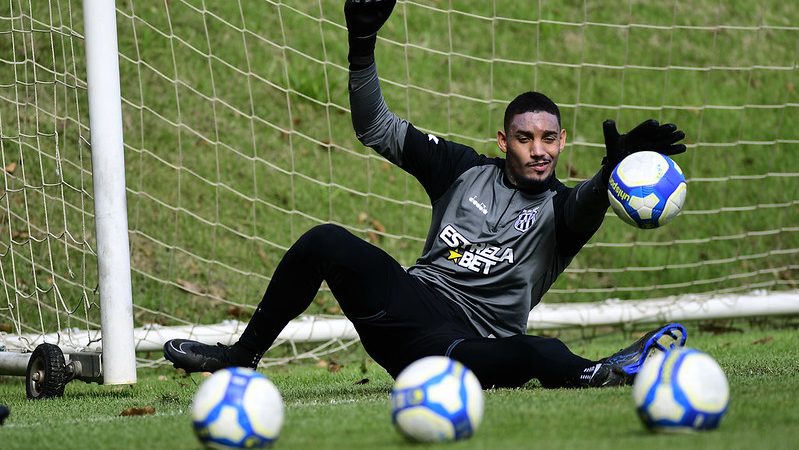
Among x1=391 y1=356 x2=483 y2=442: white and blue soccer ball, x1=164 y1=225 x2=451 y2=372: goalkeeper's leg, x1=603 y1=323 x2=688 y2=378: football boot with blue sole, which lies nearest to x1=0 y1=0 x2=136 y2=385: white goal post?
x1=164 y1=225 x2=451 y2=372: goalkeeper's leg

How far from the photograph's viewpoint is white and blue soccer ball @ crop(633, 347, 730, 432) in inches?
132

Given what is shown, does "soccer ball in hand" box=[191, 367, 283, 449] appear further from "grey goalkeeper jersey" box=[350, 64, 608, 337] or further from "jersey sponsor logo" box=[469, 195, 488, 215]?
"jersey sponsor logo" box=[469, 195, 488, 215]

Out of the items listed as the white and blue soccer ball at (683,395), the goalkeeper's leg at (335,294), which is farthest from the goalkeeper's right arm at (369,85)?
the white and blue soccer ball at (683,395)

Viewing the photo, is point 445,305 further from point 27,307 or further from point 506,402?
point 27,307

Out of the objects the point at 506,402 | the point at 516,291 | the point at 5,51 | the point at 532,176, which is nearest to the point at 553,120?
the point at 532,176

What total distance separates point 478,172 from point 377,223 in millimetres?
4021

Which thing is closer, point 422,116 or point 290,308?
point 290,308

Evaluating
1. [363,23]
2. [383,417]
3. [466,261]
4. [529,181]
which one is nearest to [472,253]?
[466,261]

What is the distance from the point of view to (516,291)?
5082mm

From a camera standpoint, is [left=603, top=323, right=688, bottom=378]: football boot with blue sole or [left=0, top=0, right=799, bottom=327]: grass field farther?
[left=0, top=0, right=799, bottom=327]: grass field

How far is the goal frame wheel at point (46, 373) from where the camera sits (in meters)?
5.45

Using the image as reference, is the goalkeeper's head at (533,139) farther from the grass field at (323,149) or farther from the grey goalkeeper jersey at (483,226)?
the grass field at (323,149)

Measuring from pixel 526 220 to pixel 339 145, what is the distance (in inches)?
199

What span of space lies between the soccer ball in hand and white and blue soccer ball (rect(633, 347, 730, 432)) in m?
1.11
